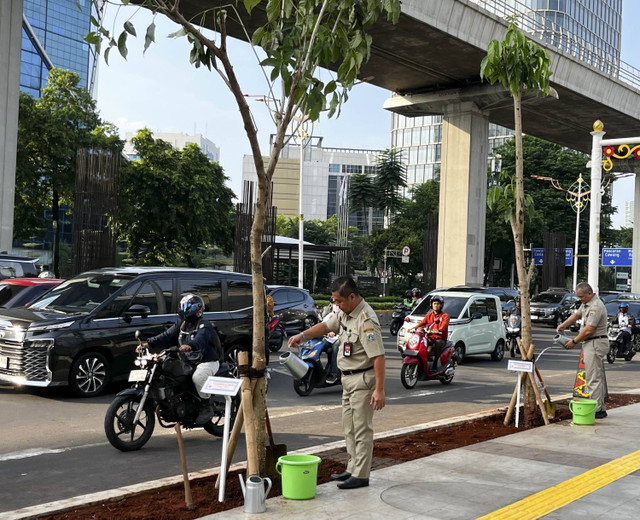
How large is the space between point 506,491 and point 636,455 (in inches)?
92.3

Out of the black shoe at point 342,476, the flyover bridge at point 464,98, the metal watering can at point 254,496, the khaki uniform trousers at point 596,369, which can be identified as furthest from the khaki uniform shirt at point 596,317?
the flyover bridge at point 464,98

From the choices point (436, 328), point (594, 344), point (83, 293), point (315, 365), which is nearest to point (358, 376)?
point (594, 344)

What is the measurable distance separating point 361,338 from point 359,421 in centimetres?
66

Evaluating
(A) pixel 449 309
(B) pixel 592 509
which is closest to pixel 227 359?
(A) pixel 449 309

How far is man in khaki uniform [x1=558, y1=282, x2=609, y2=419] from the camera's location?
1011 cm

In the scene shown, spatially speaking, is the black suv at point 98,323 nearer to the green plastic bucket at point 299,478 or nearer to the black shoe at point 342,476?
the black shoe at point 342,476

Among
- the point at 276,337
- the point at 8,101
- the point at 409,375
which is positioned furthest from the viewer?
the point at 8,101

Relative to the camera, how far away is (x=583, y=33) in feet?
370

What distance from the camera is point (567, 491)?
20.3 ft

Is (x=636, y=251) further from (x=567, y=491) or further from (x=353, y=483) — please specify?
(x=353, y=483)

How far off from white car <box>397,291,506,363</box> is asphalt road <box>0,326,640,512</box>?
6.96ft

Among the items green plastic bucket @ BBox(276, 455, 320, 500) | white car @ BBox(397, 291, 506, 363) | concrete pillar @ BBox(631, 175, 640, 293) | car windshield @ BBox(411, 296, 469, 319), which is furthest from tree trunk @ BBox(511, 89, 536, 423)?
concrete pillar @ BBox(631, 175, 640, 293)

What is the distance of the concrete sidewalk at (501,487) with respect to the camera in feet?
17.9

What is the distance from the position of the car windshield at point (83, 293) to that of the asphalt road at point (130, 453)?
1317mm
